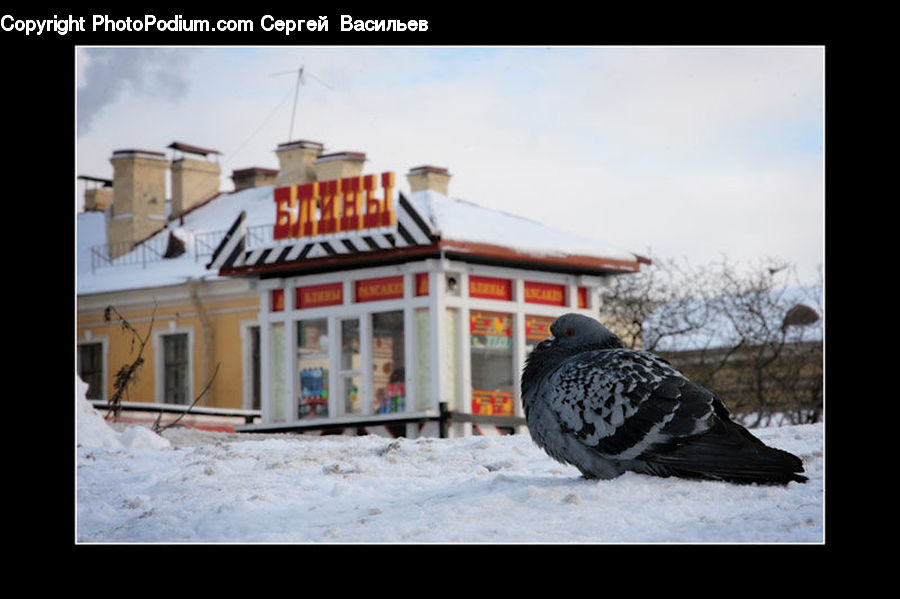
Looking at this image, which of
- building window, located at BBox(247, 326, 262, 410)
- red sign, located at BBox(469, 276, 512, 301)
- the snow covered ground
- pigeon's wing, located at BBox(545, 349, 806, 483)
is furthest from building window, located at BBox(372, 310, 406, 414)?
pigeon's wing, located at BBox(545, 349, 806, 483)

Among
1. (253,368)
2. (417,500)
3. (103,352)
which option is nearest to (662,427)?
(417,500)

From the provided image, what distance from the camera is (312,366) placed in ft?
60.6

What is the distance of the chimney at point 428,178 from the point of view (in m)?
25.9

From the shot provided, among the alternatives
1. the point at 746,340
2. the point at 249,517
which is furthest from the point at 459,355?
the point at 249,517

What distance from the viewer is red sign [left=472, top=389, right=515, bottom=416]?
17.6 metres

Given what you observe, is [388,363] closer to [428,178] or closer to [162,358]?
[162,358]

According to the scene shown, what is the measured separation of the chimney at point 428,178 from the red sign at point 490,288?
8.27m

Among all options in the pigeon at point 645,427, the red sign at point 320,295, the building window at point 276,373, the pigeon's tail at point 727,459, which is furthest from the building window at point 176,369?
the pigeon's tail at point 727,459

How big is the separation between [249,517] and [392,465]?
1.70 meters

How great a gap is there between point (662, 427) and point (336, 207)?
11821mm

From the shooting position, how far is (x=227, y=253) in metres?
19.3

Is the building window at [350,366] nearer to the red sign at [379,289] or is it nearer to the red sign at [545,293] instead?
the red sign at [379,289]
